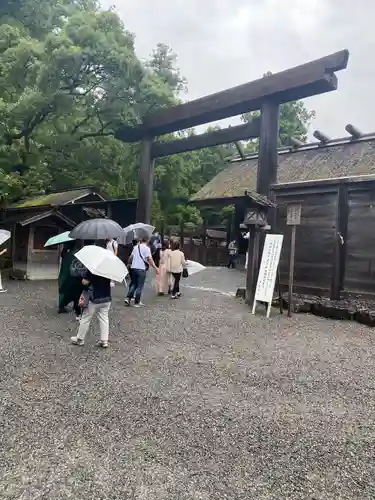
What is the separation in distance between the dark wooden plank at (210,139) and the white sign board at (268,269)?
329 centimetres

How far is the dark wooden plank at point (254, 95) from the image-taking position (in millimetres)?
8820

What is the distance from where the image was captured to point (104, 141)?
16.7 metres

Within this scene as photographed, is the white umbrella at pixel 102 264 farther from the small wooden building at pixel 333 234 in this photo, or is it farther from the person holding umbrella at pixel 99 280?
the small wooden building at pixel 333 234

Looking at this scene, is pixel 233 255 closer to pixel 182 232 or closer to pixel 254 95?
pixel 182 232

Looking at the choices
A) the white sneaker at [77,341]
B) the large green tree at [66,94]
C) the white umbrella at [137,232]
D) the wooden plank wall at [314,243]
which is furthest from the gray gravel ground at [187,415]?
the large green tree at [66,94]

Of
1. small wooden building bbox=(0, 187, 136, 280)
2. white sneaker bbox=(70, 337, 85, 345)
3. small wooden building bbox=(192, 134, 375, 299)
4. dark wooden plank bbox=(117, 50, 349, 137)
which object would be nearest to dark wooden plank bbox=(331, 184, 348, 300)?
small wooden building bbox=(192, 134, 375, 299)

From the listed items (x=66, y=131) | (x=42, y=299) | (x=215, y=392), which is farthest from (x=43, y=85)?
(x=215, y=392)

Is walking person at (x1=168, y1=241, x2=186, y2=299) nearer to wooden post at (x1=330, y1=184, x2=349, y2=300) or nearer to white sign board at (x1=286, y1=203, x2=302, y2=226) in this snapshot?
white sign board at (x1=286, y1=203, x2=302, y2=226)

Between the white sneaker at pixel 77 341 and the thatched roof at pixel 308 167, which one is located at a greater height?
the thatched roof at pixel 308 167

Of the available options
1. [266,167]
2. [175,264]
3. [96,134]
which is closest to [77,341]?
[175,264]

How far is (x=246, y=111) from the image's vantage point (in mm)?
10719

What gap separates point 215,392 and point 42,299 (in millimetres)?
7098

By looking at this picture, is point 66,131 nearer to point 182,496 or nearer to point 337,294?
point 337,294

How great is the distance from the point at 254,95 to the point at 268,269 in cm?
421
